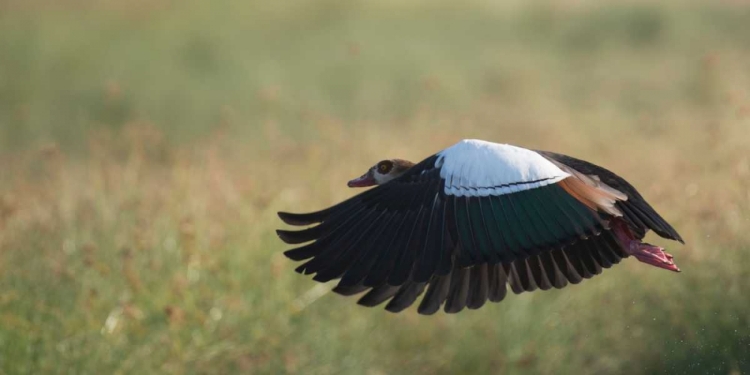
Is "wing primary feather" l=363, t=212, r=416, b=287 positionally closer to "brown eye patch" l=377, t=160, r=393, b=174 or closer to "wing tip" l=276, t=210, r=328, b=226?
"wing tip" l=276, t=210, r=328, b=226

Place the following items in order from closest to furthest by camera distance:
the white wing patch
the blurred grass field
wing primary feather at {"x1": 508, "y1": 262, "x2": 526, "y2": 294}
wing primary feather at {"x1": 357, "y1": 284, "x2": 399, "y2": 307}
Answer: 1. the white wing patch
2. wing primary feather at {"x1": 357, "y1": 284, "x2": 399, "y2": 307}
3. wing primary feather at {"x1": 508, "y1": 262, "x2": 526, "y2": 294}
4. the blurred grass field

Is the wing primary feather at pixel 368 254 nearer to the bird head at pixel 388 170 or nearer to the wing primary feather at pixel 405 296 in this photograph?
the wing primary feather at pixel 405 296

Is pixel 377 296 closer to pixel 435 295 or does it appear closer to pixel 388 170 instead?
pixel 435 295

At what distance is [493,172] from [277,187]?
4252mm

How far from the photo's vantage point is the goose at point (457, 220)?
6008 millimetres

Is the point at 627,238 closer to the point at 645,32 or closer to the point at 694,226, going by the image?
the point at 694,226

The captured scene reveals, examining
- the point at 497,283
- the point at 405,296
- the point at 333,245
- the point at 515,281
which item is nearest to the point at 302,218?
the point at 333,245

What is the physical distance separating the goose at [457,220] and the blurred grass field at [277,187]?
180cm

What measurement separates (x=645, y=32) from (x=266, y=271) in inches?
520

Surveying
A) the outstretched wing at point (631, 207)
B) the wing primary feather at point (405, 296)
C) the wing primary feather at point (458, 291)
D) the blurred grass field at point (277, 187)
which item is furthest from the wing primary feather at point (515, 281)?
the blurred grass field at point (277, 187)

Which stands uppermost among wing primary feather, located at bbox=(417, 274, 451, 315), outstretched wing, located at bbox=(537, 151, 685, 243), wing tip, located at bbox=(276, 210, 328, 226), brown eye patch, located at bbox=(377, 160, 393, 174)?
outstretched wing, located at bbox=(537, 151, 685, 243)

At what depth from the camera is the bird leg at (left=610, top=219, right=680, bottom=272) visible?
6664mm

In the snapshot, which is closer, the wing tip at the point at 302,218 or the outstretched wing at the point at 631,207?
the wing tip at the point at 302,218

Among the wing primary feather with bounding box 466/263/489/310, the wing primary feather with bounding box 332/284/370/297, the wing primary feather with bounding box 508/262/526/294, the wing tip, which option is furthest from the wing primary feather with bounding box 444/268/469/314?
the wing tip
